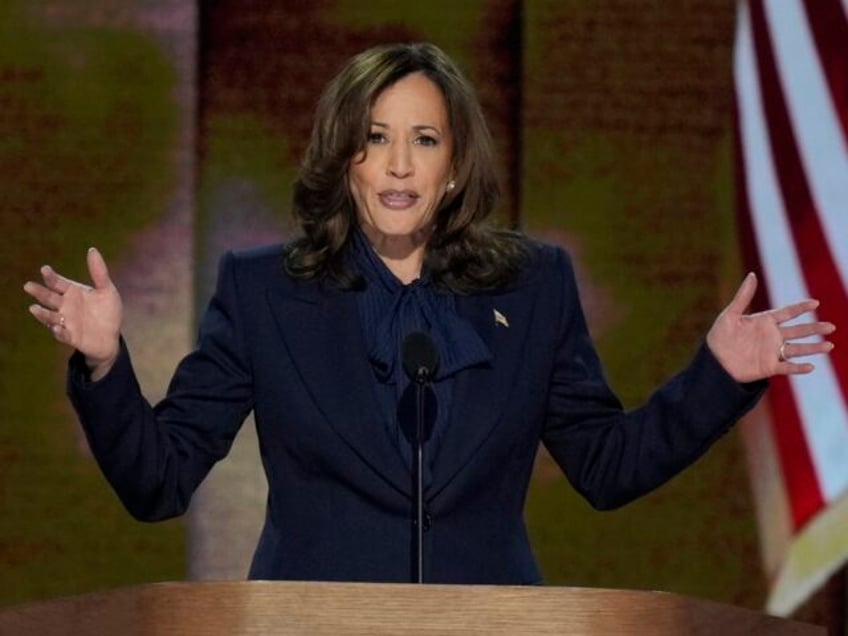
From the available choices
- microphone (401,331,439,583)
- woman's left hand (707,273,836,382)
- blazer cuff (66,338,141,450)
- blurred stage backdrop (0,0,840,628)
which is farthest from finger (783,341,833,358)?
blurred stage backdrop (0,0,840,628)

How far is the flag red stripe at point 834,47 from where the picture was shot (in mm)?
4332

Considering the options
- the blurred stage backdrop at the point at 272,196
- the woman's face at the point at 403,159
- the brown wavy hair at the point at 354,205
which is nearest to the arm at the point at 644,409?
the brown wavy hair at the point at 354,205

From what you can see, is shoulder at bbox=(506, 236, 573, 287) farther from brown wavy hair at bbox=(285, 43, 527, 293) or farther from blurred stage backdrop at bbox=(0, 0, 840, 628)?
blurred stage backdrop at bbox=(0, 0, 840, 628)

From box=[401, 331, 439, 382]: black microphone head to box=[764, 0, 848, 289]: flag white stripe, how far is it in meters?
2.17

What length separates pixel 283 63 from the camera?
4.27 meters

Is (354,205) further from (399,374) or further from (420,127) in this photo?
(399,374)

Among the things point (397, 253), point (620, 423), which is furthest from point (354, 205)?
point (620, 423)

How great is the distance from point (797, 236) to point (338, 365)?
203cm

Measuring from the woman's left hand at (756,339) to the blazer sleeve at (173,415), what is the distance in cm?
66

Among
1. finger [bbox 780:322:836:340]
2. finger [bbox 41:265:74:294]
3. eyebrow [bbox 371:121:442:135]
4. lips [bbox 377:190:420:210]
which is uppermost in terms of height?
eyebrow [bbox 371:121:442:135]

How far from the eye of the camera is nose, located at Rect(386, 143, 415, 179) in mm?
2615

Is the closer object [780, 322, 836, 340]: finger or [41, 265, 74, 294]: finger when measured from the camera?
[41, 265, 74, 294]: finger

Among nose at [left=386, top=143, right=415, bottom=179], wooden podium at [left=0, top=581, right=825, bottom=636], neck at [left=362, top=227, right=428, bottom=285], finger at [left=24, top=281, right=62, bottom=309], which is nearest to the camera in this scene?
wooden podium at [left=0, top=581, right=825, bottom=636]

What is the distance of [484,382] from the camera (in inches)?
102
